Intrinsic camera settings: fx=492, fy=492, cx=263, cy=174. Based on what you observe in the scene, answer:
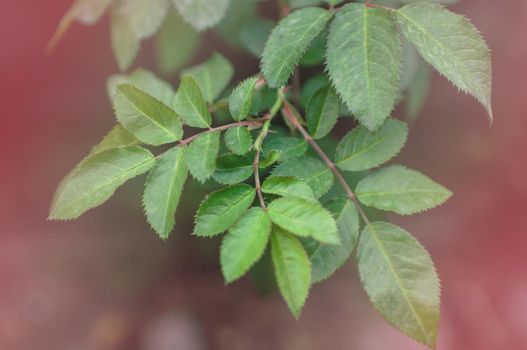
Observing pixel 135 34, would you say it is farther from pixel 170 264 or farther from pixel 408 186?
pixel 170 264

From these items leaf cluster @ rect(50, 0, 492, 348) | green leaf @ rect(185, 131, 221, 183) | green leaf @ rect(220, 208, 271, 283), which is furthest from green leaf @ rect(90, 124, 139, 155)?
green leaf @ rect(220, 208, 271, 283)

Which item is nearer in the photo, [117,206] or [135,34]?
[135,34]

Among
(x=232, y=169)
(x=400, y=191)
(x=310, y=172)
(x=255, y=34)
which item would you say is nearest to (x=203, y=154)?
(x=232, y=169)

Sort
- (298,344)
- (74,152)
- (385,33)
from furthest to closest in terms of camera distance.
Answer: (74,152) < (298,344) < (385,33)

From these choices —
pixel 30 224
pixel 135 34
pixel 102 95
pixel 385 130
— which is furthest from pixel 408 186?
pixel 30 224

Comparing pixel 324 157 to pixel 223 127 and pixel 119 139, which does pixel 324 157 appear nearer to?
pixel 223 127
